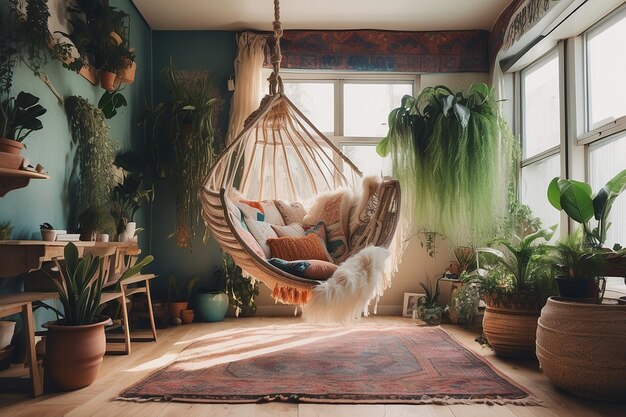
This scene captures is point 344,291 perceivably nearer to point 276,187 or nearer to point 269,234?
point 269,234

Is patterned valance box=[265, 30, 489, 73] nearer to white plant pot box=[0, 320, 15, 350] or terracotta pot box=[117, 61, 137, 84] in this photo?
terracotta pot box=[117, 61, 137, 84]

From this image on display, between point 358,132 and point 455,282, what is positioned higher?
point 358,132

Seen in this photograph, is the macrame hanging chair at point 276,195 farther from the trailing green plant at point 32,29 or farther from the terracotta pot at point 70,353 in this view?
the trailing green plant at point 32,29

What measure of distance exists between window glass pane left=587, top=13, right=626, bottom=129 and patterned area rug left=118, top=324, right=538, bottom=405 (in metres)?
1.60

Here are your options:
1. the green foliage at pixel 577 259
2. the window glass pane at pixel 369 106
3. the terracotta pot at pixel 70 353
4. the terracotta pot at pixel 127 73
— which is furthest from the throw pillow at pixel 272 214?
the green foliage at pixel 577 259

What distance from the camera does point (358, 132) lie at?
14.7ft

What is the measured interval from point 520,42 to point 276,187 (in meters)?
2.06

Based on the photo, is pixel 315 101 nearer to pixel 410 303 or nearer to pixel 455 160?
pixel 455 160

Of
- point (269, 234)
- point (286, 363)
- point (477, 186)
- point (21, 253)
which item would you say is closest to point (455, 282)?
point (477, 186)

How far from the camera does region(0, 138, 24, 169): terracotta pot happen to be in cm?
200

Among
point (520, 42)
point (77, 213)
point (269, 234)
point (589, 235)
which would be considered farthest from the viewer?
point (520, 42)

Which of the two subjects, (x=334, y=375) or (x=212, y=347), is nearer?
(x=334, y=375)

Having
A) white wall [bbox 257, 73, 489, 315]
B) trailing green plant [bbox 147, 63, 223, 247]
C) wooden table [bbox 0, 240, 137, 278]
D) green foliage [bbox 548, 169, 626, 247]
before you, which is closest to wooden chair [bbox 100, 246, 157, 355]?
wooden table [bbox 0, 240, 137, 278]

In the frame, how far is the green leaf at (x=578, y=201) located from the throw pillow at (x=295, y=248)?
4.50ft
